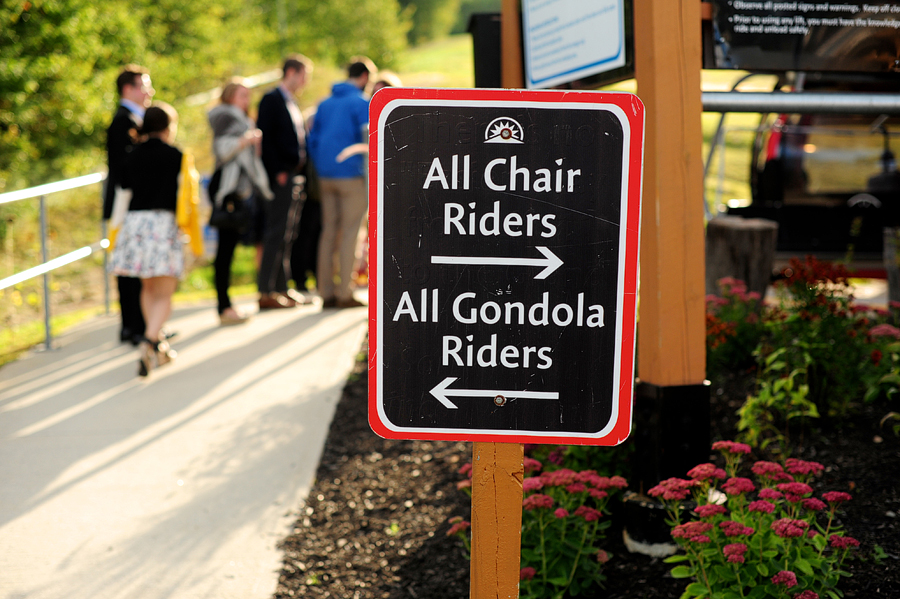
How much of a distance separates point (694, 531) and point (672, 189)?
1110mm

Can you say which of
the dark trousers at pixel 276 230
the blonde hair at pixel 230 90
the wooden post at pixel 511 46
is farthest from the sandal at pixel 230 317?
the wooden post at pixel 511 46

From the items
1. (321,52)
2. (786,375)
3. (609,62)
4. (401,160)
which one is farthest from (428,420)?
(321,52)

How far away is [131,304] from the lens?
6180 millimetres

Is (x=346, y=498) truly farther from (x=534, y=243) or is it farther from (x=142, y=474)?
(x=534, y=243)

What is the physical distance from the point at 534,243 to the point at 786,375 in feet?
6.81

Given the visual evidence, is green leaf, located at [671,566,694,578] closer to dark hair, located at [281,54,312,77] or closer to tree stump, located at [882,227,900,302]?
tree stump, located at [882,227,900,302]

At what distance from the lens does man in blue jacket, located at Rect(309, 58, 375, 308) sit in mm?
7055

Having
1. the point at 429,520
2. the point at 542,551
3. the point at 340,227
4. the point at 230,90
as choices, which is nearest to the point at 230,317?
the point at 340,227

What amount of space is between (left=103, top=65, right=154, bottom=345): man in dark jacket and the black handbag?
0.79 meters

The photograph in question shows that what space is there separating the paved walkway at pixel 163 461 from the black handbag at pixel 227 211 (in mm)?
877

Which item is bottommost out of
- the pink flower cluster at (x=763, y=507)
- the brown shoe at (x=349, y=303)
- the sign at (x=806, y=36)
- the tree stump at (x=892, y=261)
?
the pink flower cluster at (x=763, y=507)

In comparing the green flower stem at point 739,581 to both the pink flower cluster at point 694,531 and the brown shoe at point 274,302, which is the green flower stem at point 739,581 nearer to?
the pink flower cluster at point 694,531

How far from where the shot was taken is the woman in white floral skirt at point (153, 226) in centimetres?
538

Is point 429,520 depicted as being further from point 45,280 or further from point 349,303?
point 349,303
